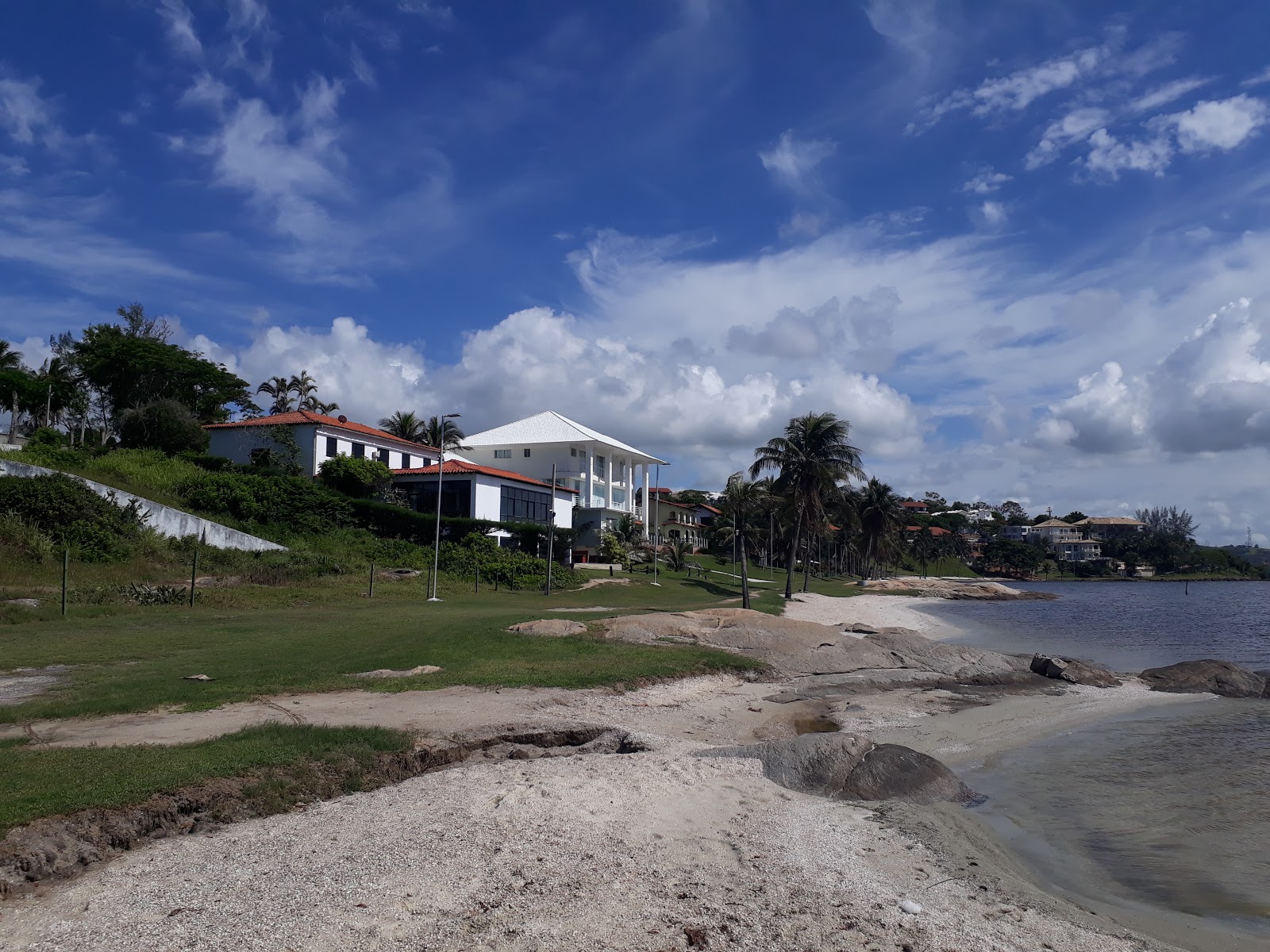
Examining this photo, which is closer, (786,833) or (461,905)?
(461,905)

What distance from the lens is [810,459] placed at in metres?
57.4

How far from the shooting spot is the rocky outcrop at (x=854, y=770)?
36.8ft

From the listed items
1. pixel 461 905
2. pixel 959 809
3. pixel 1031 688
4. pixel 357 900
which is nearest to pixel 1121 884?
pixel 959 809

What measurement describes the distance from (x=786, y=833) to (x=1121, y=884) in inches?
133

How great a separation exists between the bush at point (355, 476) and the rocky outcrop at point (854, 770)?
46.1 meters

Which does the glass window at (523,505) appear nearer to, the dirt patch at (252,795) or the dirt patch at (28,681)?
the dirt patch at (28,681)

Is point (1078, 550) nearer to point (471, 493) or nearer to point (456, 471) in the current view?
point (471, 493)

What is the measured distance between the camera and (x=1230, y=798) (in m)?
12.2

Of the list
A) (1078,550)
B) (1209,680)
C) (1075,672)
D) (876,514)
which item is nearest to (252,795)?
(1075,672)

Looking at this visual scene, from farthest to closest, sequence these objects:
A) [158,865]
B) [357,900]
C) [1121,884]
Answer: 1. [1121,884]
2. [158,865]
3. [357,900]

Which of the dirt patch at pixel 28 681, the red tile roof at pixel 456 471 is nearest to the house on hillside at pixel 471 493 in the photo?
the red tile roof at pixel 456 471

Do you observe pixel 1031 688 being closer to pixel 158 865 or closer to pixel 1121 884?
pixel 1121 884

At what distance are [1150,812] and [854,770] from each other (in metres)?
3.98

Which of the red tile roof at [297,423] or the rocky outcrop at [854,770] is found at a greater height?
the red tile roof at [297,423]
